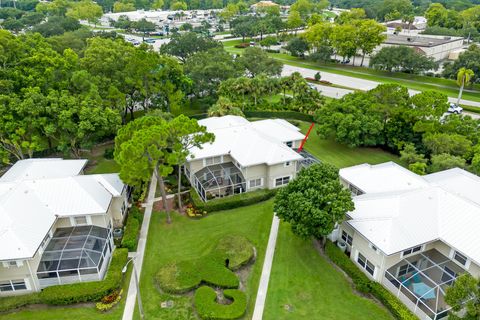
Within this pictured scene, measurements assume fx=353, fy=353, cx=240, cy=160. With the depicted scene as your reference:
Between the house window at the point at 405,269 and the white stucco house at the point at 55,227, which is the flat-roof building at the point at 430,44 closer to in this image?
the house window at the point at 405,269

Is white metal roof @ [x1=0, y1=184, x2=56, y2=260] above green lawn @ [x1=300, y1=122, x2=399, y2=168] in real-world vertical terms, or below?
above

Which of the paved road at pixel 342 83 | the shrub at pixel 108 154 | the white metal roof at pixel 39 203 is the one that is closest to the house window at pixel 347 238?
the white metal roof at pixel 39 203

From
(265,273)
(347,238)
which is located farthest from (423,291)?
(265,273)

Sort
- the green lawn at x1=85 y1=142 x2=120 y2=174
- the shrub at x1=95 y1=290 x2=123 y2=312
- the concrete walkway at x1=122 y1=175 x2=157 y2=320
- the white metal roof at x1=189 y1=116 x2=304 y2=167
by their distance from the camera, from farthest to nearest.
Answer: the green lawn at x1=85 y1=142 x2=120 y2=174 < the white metal roof at x1=189 y1=116 x2=304 y2=167 < the concrete walkway at x1=122 y1=175 x2=157 y2=320 < the shrub at x1=95 y1=290 x2=123 y2=312

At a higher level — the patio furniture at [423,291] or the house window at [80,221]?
the house window at [80,221]

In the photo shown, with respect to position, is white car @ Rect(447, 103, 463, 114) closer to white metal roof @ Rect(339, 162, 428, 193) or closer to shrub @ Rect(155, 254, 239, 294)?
white metal roof @ Rect(339, 162, 428, 193)

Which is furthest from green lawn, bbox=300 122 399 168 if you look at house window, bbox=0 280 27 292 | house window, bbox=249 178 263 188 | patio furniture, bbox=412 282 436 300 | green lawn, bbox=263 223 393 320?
house window, bbox=0 280 27 292
